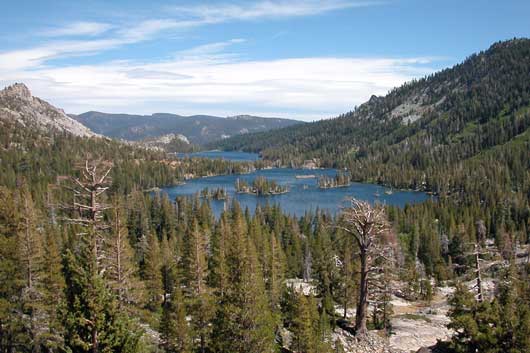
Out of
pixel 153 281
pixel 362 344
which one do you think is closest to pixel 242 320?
pixel 362 344

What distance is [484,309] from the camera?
91.8 feet

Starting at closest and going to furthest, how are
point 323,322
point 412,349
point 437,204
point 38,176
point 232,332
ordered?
point 232,332 → point 323,322 → point 412,349 → point 437,204 → point 38,176

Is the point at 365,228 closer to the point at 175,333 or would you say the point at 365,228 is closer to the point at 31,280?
the point at 175,333

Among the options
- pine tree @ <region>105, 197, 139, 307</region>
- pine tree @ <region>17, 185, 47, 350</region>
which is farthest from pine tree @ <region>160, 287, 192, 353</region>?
pine tree @ <region>17, 185, 47, 350</region>

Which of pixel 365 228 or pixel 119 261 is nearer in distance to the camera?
pixel 119 261

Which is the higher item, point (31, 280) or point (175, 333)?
point (31, 280)

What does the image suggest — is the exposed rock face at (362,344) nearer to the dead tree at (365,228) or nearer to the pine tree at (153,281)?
the dead tree at (365,228)

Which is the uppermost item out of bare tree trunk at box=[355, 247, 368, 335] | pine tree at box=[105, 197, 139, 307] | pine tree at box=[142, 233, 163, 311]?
pine tree at box=[105, 197, 139, 307]

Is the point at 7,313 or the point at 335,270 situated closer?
the point at 7,313

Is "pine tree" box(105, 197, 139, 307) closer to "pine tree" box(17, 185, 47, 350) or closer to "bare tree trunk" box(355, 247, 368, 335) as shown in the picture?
"pine tree" box(17, 185, 47, 350)

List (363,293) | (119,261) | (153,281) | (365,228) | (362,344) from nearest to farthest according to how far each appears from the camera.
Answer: (119,261), (365,228), (363,293), (362,344), (153,281)

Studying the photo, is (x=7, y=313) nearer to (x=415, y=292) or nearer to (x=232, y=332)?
(x=232, y=332)

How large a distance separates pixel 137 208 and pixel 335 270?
7058 cm

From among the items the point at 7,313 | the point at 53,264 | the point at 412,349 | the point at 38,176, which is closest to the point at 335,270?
the point at 412,349
